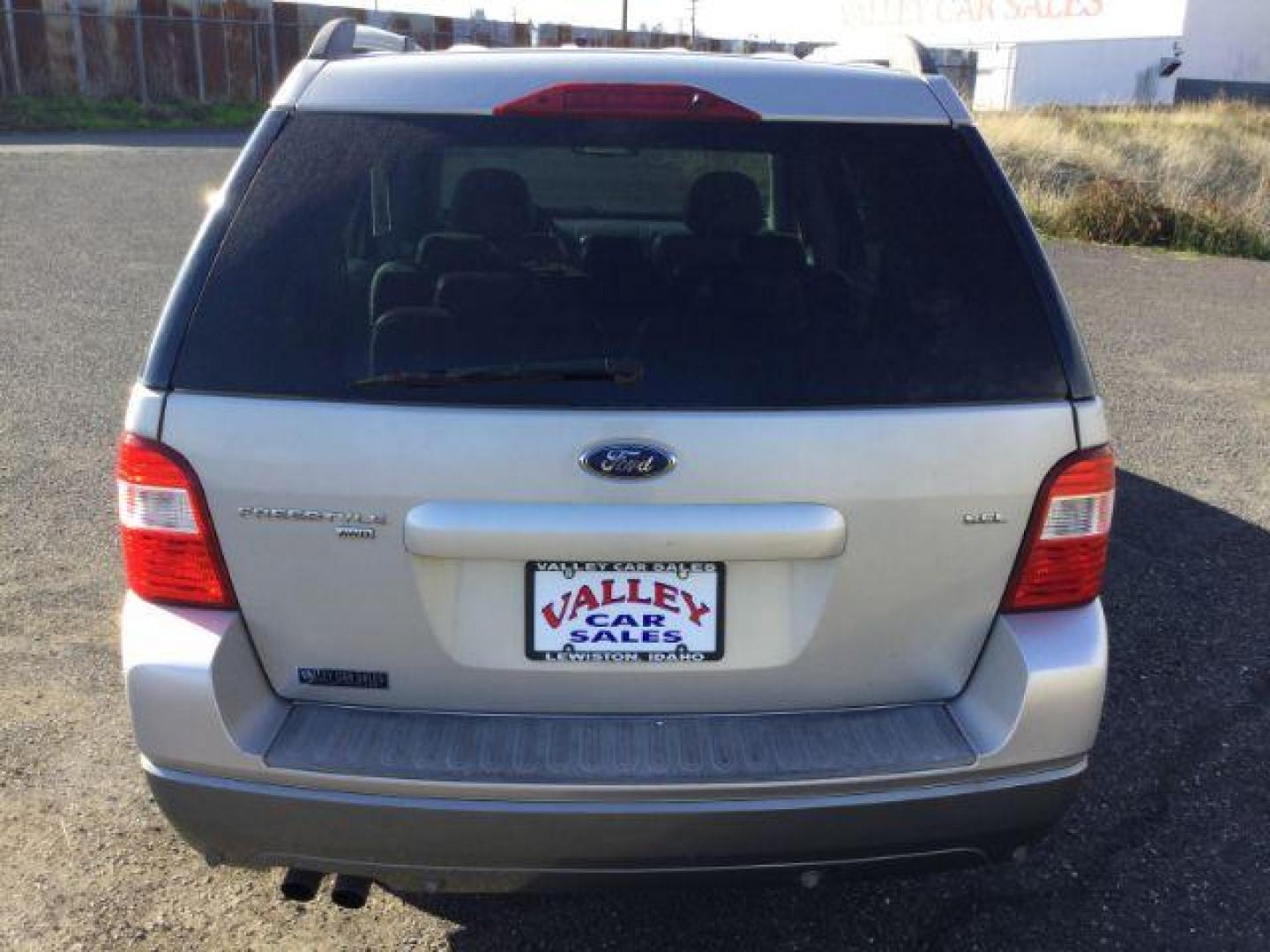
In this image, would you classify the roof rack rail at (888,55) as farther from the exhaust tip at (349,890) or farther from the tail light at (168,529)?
the exhaust tip at (349,890)

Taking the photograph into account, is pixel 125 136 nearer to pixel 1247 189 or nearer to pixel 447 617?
pixel 1247 189

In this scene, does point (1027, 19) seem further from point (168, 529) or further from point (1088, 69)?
point (168, 529)

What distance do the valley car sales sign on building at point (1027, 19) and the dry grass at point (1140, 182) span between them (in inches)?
1440

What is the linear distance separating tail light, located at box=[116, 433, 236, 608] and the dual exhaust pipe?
560mm

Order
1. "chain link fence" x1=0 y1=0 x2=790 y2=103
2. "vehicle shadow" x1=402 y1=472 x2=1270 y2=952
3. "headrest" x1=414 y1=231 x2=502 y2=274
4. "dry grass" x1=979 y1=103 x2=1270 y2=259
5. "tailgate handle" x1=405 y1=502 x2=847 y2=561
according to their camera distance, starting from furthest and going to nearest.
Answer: "chain link fence" x1=0 y1=0 x2=790 y2=103
"dry grass" x1=979 y1=103 x2=1270 y2=259
"vehicle shadow" x1=402 y1=472 x2=1270 y2=952
"headrest" x1=414 y1=231 x2=502 y2=274
"tailgate handle" x1=405 y1=502 x2=847 y2=561

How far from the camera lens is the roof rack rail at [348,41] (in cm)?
268

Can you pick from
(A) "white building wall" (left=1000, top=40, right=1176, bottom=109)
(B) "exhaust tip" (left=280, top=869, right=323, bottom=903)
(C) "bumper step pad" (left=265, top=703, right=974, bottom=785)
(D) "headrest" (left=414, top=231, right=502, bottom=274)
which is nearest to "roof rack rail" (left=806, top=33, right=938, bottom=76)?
(D) "headrest" (left=414, top=231, right=502, bottom=274)

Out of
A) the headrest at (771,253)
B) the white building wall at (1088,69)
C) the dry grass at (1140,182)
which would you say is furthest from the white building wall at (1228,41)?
the headrest at (771,253)

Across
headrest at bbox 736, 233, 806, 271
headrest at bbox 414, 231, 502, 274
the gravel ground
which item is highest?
headrest at bbox 736, 233, 806, 271

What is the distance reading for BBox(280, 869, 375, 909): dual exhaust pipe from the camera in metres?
2.37

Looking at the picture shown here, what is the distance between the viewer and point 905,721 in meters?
2.33

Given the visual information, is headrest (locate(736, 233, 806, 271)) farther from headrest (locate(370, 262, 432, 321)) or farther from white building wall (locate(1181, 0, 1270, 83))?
white building wall (locate(1181, 0, 1270, 83))

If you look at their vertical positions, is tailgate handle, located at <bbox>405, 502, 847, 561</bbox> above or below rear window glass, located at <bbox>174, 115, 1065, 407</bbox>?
below

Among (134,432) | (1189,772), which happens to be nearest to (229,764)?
(134,432)
